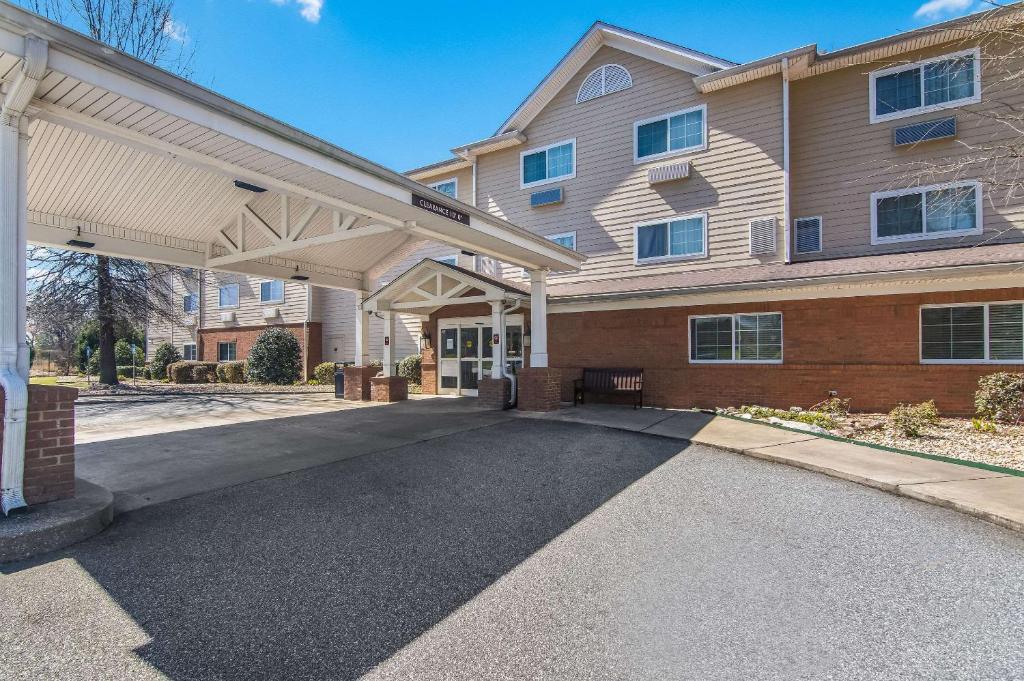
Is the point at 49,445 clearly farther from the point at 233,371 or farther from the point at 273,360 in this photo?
the point at 233,371

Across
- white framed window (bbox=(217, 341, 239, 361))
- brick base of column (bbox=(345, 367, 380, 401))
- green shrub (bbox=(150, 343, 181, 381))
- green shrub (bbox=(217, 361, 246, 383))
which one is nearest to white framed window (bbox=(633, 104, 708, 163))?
brick base of column (bbox=(345, 367, 380, 401))

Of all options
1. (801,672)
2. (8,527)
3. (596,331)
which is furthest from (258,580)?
(596,331)

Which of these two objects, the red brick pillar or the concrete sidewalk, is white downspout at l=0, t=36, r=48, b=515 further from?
the red brick pillar

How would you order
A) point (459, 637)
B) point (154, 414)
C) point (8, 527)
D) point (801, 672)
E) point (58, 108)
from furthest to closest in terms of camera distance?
1. point (154, 414)
2. point (58, 108)
3. point (8, 527)
4. point (459, 637)
5. point (801, 672)

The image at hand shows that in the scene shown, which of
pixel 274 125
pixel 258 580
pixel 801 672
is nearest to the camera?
pixel 801 672

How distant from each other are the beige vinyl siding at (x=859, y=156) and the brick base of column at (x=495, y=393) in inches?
330

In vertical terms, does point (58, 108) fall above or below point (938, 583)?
above

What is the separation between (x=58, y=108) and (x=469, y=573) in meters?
5.86

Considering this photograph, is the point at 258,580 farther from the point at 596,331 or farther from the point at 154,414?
the point at 596,331

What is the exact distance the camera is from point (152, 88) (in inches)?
192

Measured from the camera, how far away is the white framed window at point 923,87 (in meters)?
11.6

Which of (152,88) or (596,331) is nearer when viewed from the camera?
(152,88)

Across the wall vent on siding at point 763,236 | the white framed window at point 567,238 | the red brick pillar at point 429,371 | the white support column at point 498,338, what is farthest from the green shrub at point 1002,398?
the red brick pillar at point 429,371

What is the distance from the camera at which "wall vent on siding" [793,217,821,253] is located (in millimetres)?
12984
